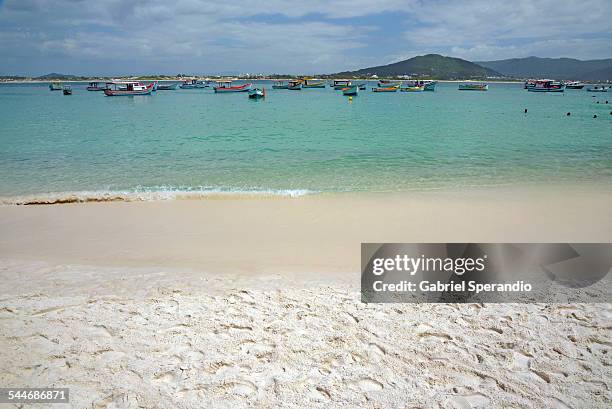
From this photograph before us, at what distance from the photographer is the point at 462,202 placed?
31.6ft

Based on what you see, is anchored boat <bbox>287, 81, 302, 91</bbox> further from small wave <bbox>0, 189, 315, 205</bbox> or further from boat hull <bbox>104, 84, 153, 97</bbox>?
small wave <bbox>0, 189, 315, 205</bbox>

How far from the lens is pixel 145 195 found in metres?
10.4

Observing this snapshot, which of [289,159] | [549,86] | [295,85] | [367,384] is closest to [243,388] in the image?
[367,384]

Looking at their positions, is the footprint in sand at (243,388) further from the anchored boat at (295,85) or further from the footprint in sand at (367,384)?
the anchored boat at (295,85)

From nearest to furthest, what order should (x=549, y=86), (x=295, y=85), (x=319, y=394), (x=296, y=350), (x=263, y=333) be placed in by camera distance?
(x=319, y=394) < (x=296, y=350) < (x=263, y=333) < (x=549, y=86) < (x=295, y=85)

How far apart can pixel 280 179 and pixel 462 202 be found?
553cm

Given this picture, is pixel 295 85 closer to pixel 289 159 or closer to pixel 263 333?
pixel 289 159

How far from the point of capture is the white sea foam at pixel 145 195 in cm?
992

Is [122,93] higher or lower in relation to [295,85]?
lower

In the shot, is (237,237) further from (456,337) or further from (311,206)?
(456,337)

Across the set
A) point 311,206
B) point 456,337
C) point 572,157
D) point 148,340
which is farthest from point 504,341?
point 572,157

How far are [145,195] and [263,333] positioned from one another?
7612 mm

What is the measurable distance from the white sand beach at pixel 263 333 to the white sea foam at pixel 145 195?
276 cm

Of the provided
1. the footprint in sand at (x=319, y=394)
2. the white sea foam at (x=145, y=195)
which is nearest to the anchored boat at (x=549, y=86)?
the white sea foam at (x=145, y=195)
